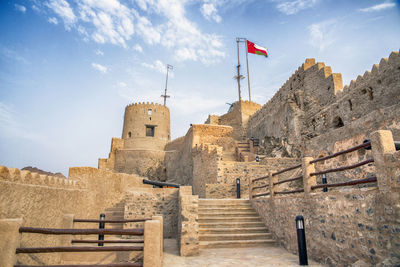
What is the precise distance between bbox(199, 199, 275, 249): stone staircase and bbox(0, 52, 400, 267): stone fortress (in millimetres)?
29

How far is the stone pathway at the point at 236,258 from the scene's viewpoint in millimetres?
5125

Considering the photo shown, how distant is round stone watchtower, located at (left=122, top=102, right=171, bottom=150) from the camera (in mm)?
28906

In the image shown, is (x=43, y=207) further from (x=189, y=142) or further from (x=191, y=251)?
(x=189, y=142)

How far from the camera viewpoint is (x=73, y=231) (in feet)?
10.2

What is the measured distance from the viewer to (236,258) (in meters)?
5.54

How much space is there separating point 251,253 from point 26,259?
4.62 meters

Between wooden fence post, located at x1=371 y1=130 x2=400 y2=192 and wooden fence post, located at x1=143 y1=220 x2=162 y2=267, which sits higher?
wooden fence post, located at x1=371 y1=130 x2=400 y2=192

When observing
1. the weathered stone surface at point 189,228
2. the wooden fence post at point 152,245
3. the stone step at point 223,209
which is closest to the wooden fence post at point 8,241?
the wooden fence post at point 152,245

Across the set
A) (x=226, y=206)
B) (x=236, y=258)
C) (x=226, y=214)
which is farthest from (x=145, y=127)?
(x=236, y=258)

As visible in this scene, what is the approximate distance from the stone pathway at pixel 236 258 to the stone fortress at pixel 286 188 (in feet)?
1.00

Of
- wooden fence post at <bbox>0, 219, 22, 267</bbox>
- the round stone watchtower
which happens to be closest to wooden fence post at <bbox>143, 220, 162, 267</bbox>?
wooden fence post at <bbox>0, 219, 22, 267</bbox>

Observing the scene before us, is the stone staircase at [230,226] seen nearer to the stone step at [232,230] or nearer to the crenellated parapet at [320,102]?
the stone step at [232,230]

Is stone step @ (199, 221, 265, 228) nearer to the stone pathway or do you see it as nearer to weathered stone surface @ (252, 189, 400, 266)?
the stone pathway

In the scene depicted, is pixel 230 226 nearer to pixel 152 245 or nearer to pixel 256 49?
pixel 152 245
